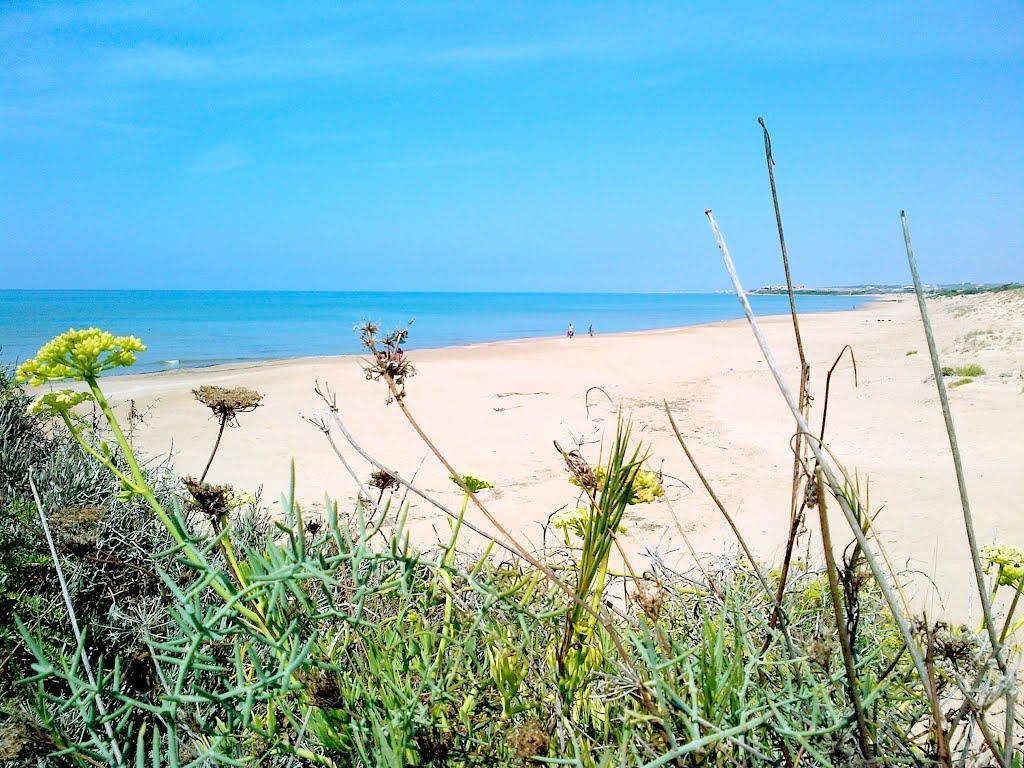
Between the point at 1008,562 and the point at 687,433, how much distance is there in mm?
9466

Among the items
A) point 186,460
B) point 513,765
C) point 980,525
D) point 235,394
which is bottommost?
point 980,525

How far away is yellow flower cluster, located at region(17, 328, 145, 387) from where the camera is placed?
143 centimetres

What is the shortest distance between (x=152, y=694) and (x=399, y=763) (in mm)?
1102

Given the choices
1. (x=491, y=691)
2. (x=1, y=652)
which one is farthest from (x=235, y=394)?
(x=491, y=691)

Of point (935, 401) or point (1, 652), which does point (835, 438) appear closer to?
point (935, 401)

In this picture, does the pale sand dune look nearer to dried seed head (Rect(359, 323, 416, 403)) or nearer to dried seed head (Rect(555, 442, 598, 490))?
dried seed head (Rect(555, 442, 598, 490))

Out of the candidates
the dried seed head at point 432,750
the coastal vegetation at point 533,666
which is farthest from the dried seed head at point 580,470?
the dried seed head at point 432,750

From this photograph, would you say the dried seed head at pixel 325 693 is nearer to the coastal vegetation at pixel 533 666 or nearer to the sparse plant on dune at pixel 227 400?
the coastal vegetation at pixel 533 666

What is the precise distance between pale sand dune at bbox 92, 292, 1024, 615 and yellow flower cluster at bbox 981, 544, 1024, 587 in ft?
0.98

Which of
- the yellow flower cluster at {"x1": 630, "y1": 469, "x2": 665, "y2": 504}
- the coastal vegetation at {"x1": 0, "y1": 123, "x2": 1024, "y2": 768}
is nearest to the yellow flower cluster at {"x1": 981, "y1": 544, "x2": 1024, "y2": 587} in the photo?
the coastal vegetation at {"x1": 0, "y1": 123, "x2": 1024, "y2": 768}

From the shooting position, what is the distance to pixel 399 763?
0.85m

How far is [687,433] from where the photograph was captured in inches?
428

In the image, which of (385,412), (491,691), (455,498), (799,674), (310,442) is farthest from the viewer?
(385,412)

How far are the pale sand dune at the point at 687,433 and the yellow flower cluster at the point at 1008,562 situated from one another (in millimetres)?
299
